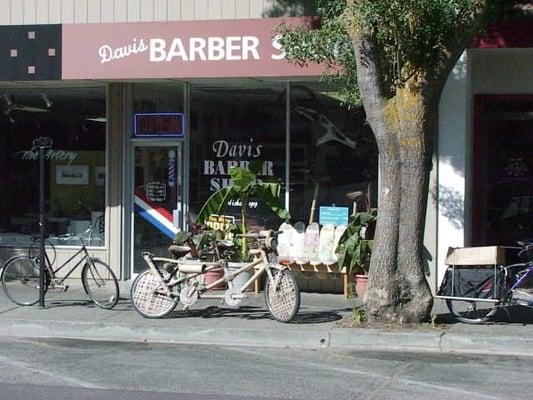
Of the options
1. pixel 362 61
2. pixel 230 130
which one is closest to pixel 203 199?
pixel 230 130

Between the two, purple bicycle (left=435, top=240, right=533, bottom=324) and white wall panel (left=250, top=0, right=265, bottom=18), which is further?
white wall panel (left=250, top=0, right=265, bottom=18)

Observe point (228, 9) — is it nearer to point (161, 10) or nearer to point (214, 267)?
point (161, 10)

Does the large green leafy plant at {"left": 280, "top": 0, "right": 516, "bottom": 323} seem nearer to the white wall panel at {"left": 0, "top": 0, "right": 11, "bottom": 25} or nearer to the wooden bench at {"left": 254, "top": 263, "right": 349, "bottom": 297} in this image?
Result: the wooden bench at {"left": 254, "top": 263, "right": 349, "bottom": 297}

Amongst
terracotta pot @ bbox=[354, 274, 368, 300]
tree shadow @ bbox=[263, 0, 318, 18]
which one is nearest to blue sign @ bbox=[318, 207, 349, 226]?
terracotta pot @ bbox=[354, 274, 368, 300]

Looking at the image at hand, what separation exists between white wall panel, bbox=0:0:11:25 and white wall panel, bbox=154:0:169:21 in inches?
100

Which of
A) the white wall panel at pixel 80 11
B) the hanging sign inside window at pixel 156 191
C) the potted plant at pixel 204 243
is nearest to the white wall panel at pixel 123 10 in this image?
the white wall panel at pixel 80 11

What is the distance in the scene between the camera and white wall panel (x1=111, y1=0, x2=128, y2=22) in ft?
41.5

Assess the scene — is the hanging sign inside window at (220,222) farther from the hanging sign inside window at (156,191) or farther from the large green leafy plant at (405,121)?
the large green leafy plant at (405,121)

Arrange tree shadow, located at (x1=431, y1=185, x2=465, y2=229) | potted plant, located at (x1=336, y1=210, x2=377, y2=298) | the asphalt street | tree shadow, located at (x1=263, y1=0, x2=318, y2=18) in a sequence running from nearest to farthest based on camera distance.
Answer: the asphalt street
potted plant, located at (x1=336, y1=210, x2=377, y2=298)
tree shadow, located at (x1=431, y1=185, x2=465, y2=229)
tree shadow, located at (x1=263, y1=0, x2=318, y2=18)

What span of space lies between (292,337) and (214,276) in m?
1.86

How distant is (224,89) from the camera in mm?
13008

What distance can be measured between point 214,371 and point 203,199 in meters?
5.53

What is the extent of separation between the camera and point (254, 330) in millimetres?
9367

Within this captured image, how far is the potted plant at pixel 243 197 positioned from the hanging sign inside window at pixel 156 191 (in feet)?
3.60
